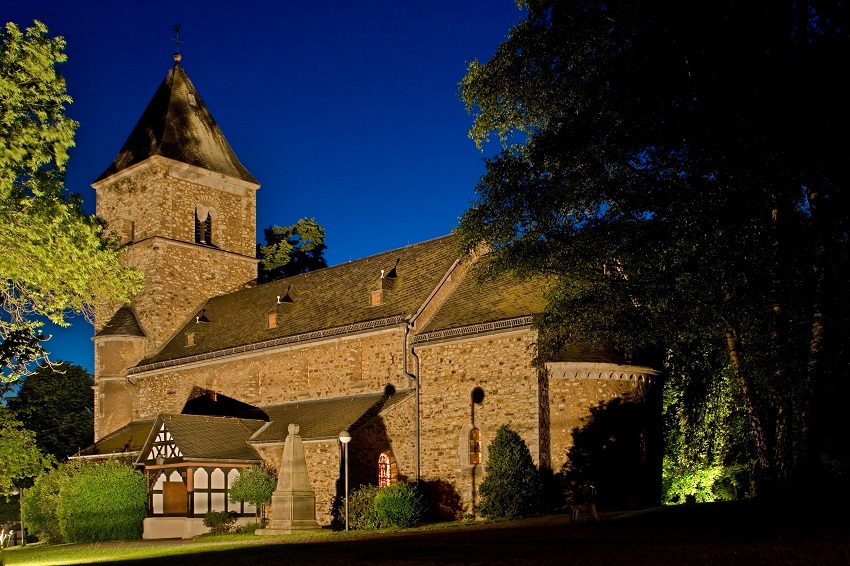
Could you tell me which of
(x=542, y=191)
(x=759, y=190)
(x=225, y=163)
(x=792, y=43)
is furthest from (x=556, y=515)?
(x=225, y=163)

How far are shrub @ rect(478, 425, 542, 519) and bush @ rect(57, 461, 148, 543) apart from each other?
506 inches

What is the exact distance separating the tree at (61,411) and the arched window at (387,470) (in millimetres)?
28371

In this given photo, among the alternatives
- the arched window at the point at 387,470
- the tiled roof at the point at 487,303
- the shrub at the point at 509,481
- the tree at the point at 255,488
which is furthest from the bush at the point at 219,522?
the shrub at the point at 509,481

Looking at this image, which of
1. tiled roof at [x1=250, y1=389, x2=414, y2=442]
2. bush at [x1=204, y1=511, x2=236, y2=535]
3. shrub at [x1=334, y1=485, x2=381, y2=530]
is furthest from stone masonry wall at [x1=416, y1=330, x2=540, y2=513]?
bush at [x1=204, y1=511, x2=236, y2=535]

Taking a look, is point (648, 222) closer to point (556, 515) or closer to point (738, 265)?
point (738, 265)

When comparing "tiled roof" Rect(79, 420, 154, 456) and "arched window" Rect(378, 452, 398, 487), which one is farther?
"tiled roof" Rect(79, 420, 154, 456)

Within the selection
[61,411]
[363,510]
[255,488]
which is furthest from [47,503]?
[61,411]

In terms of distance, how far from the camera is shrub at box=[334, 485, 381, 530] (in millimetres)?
29172

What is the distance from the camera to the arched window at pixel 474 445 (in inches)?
1207

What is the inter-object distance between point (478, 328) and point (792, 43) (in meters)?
13.9

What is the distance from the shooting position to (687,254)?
790 inches

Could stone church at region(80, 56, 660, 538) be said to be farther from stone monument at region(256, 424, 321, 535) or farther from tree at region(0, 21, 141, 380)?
tree at region(0, 21, 141, 380)

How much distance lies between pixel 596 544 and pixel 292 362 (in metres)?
22.2

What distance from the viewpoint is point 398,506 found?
93.5ft
